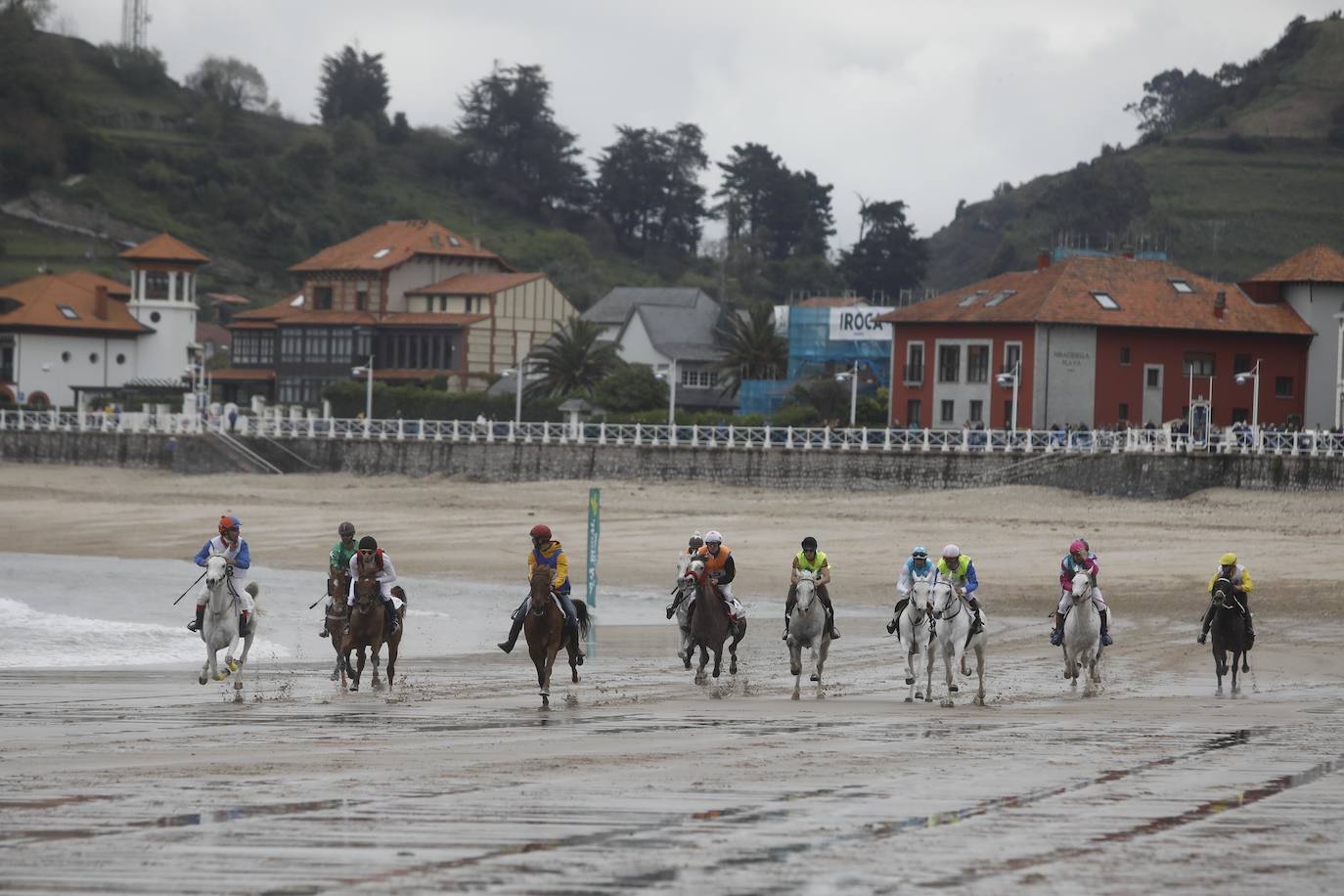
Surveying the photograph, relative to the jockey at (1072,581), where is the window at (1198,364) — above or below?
above

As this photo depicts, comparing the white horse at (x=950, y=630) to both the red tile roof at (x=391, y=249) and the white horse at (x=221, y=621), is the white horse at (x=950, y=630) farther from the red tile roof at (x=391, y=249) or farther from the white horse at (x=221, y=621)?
the red tile roof at (x=391, y=249)

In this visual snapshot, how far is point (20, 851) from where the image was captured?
943cm

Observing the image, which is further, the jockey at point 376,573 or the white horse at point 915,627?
the jockey at point 376,573

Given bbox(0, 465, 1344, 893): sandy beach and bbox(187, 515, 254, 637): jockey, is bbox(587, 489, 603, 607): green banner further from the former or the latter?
bbox(187, 515, 254, 637): jockey

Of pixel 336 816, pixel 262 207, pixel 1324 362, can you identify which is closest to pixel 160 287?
pixel 262 207

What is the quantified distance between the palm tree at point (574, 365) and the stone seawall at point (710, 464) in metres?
15.4

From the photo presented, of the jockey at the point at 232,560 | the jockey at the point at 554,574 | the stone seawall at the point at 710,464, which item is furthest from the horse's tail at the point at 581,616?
the stone seawall at the point at 710,464

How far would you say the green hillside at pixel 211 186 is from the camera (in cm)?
13725

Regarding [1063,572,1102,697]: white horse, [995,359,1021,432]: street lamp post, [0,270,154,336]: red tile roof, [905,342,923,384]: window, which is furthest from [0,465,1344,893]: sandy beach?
[0,270,154,336]: red tile roof

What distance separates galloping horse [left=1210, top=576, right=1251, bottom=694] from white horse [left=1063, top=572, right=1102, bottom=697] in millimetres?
1347

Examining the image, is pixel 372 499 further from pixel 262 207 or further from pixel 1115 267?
pixel 262 207

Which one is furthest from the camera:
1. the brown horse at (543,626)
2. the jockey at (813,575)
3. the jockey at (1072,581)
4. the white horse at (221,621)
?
the jockey at (1072,581)

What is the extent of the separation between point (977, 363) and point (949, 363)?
4.15ft

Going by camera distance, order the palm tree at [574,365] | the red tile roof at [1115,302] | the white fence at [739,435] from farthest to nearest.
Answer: the palm tree at [574,365] → the red tile roof at [1115,302] → the white fence at [739,435]
